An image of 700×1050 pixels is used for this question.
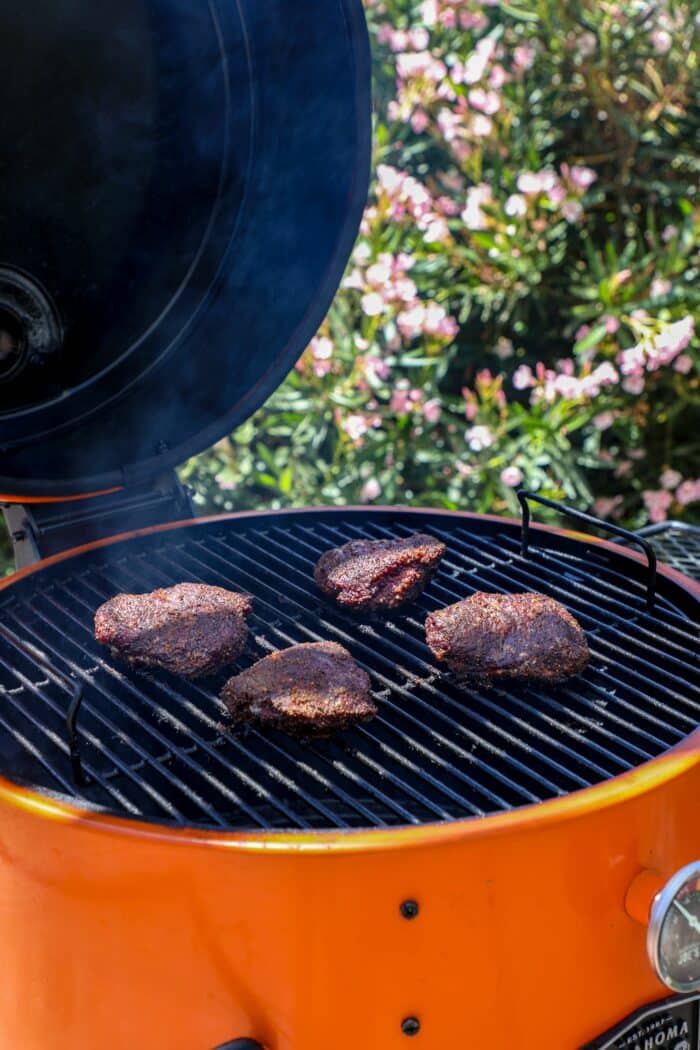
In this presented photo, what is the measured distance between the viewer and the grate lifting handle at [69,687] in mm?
1506

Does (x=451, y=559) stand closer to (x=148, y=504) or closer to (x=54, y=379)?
(x=148, y=504)

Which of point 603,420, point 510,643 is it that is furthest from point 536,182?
point 510,643

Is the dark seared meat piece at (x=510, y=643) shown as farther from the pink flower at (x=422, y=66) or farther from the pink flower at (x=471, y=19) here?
the pink flower at (x=471, y=19)

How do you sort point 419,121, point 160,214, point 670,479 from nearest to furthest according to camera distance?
point 160,214, point 670,479, point 419,121

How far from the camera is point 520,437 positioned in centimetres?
439

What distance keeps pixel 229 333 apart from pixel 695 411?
270 cm

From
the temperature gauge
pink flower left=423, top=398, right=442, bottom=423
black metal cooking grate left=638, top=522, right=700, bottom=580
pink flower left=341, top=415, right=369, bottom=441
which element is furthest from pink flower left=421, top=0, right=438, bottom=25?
the temperature gauge

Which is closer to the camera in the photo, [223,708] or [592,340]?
[223,708]

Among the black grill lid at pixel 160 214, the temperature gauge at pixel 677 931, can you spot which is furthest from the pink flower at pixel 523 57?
the temperature gauge at pixel 677 931

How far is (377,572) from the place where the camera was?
6.93ft

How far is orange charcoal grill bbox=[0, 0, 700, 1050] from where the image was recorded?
1.40 m

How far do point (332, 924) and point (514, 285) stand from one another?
354cm

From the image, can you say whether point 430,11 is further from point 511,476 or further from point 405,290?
point 511,476

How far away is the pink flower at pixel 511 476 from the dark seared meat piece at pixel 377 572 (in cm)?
195
